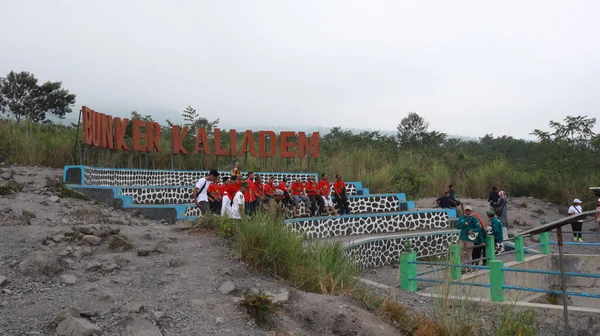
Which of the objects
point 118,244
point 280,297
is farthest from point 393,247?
point 280,297

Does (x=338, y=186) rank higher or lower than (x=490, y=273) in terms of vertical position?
higher

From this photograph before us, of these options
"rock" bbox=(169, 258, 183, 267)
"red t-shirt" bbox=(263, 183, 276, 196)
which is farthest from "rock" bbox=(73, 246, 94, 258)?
"red t-shirt" bbox=(263, 183, 276, 196)

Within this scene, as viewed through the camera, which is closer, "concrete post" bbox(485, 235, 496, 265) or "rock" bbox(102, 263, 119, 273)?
"rock" bbox(102, 263, 119, 273)

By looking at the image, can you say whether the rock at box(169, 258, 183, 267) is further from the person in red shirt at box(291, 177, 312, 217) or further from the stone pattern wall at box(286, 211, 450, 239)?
the person in red shirt at box(291, 177, 312, 217)

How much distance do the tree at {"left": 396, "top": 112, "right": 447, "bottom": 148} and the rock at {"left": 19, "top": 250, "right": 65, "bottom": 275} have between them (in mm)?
37123

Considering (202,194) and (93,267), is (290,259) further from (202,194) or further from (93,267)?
(202,194)

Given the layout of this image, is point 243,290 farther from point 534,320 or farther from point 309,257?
point 534,320

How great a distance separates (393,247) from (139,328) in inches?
421

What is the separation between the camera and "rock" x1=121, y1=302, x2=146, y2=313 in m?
6.26

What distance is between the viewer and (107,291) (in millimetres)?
6727

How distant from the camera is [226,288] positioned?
23.4 feet

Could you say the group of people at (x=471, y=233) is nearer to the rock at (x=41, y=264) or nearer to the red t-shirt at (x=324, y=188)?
the red t-shirt at (x=324, y=188)

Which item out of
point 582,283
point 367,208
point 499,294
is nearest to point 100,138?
point 367,208

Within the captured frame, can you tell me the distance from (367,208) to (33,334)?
49.9ft
